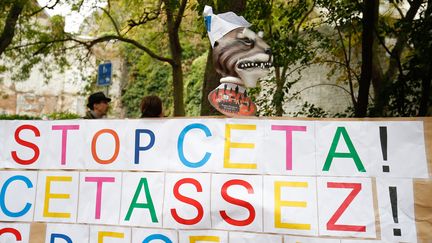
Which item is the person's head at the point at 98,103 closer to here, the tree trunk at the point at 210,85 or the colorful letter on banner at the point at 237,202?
the tree trunk at the point at 210,85

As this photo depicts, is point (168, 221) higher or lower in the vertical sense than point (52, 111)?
lower

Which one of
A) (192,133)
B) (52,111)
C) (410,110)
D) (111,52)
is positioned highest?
(111,52)

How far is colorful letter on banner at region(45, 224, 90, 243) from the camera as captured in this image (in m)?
2.85

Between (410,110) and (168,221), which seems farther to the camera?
(410,110)

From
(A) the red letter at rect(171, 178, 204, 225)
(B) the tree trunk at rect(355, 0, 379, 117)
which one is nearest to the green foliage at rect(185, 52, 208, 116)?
(B) the tree trunk at rect(355, 0, 379, 117)

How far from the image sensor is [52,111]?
50.3 feet

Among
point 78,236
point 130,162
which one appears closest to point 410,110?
point 130,162

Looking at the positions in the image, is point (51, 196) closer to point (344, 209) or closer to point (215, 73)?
point (344, 209)

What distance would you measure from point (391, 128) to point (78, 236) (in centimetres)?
197

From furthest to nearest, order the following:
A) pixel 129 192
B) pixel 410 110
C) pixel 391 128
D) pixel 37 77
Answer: pixel 37 77
pixel 410 110
pixel 129 192
pixel 391 128

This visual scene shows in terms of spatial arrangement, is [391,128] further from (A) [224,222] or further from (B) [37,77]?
(B) [37,77]

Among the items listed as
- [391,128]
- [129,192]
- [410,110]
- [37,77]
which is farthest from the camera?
[37,77]

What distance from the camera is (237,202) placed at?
2719mm


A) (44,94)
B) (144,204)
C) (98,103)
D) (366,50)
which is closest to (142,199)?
(144,204)
